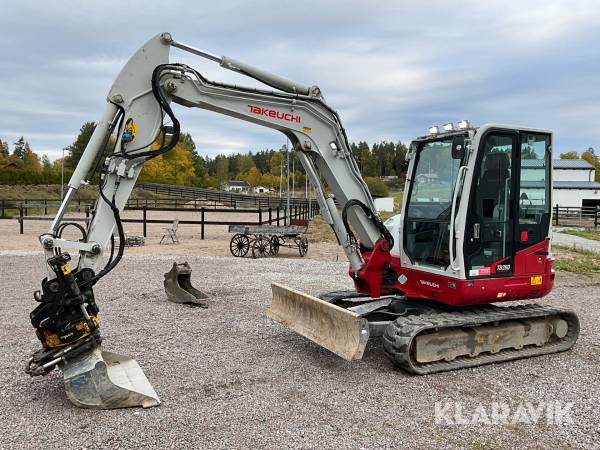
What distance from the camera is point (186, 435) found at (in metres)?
4.18

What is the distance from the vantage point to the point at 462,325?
19.2 ft

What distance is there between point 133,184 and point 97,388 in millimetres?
2065

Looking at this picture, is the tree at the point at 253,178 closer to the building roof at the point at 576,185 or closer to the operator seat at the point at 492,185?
the building roof at the point at 576,185

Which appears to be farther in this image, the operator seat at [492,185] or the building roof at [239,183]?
the building roof at [239,183]

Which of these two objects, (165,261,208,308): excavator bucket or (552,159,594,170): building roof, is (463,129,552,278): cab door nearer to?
(165,261,208,308): excavator bucket

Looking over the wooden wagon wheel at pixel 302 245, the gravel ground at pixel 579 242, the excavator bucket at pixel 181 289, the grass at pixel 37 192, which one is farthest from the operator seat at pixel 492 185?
the grass at pixel 37 192

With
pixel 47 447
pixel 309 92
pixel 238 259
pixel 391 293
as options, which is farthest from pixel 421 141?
pixel 238 259

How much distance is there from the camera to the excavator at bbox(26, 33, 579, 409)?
4898 mm

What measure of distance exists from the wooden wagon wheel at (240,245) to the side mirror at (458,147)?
10406 millimetres

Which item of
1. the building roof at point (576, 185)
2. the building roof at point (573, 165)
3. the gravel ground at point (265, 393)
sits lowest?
the gravel ground at point (265, 393)

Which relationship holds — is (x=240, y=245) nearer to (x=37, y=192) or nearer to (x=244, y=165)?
(x=37, y=192)

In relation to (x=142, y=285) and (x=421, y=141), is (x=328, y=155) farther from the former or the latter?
(x=142, y=285)

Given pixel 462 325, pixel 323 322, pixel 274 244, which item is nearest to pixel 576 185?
pixel 274 244

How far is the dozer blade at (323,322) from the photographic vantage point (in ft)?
17.5
